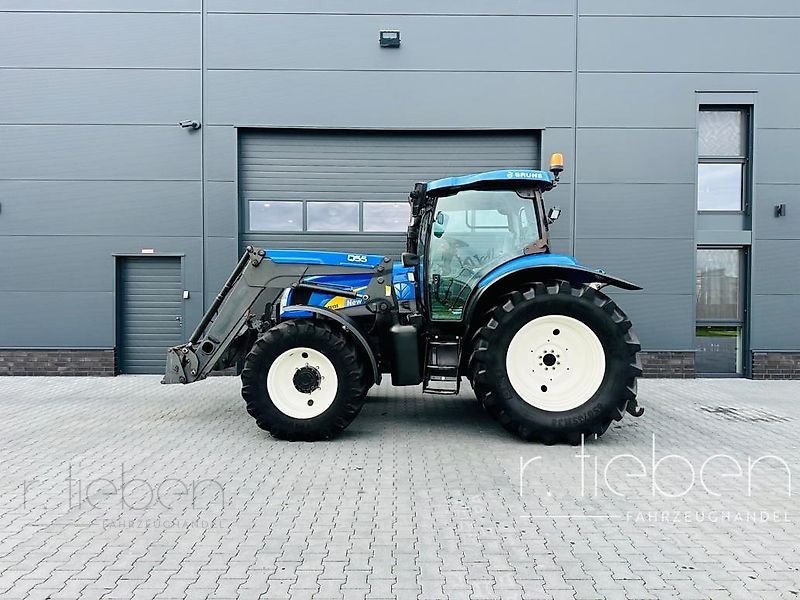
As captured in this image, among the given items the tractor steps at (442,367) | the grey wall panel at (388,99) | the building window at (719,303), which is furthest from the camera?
the building window at (719,303)

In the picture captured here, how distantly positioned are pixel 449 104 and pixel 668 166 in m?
4.01

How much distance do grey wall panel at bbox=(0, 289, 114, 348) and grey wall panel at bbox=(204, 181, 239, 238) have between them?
2.22m

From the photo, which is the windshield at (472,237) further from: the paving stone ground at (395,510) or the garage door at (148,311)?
the garage door at (148,311)

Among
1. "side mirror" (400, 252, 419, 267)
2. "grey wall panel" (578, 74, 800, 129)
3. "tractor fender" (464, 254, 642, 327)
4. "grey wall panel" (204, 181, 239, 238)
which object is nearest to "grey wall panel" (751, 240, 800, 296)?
"grey wall panel" (578, 74, 800, 129)

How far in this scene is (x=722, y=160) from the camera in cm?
947

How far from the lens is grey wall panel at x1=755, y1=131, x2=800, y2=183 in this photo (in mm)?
9242

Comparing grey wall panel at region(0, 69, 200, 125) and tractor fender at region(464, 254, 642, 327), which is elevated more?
grey wall panel at region(0, 69, 200, 125)

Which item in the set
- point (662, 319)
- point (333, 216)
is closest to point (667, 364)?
point (662, 319)

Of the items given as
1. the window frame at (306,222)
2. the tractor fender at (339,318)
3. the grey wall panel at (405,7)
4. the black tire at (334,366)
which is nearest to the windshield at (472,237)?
the tractor fender at (339,318)

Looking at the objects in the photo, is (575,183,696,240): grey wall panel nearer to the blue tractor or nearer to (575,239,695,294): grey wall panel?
(575,239,695,294): grey wall panel

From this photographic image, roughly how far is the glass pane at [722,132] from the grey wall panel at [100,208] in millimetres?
9138

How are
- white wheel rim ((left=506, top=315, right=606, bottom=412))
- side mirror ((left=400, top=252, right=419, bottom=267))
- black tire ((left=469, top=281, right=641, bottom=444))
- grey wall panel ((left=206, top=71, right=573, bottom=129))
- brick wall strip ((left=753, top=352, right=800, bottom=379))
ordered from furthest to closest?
brick wall strip ((left=753, top=352, right=800, bottom=379)) < grey wall panel ((left=206, top=71, right=573, bottom=129)) < side mirror ((left=400, top=252, right=419, bottom=267)) < white wheel rim ((left=506, top=315, right=606, bottom=412)) < black tire ((left=469, top=281, right=641, bottom=444))

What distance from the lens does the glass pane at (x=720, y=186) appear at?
9.48 metres

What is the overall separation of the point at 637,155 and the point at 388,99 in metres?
4.50
